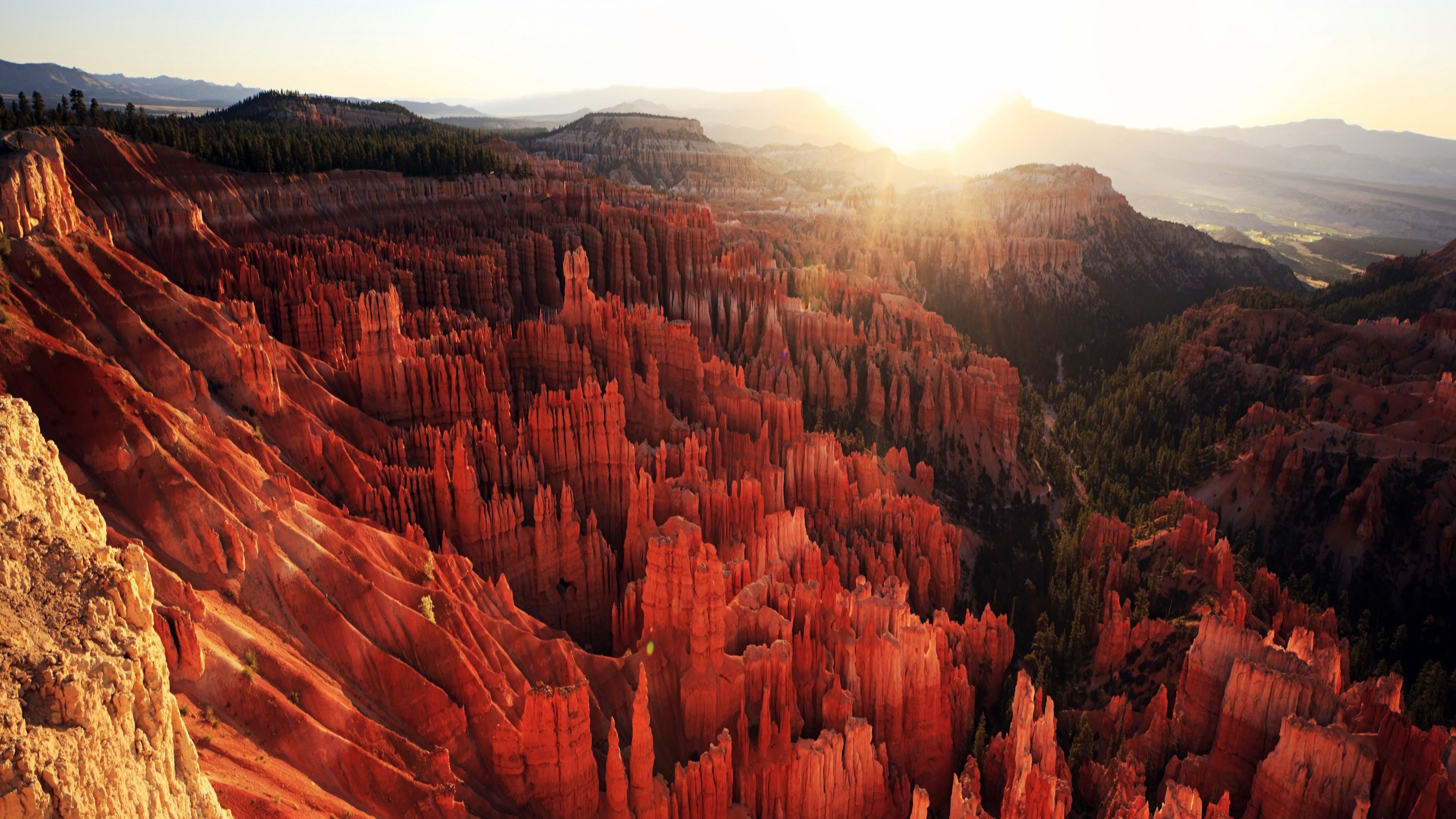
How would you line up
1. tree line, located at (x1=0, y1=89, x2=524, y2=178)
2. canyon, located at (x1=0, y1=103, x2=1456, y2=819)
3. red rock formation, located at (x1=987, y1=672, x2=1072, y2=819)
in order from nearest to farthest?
canyon, located at (x1=0, y1=103, x2=1456, y2=819) < red rock formation, located at (x1=987, y1=672, x2=1072, y2=819) < tree line, located at (x1=0, y1=89, x2=524, y2=178)

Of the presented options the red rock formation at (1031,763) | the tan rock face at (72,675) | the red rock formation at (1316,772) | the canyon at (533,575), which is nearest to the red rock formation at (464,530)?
the canyon at (533,575)

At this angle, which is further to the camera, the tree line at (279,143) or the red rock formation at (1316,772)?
the tree line at (279,143)

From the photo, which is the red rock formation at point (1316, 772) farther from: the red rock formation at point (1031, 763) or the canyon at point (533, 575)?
the red rock formation at point (1031, 763)

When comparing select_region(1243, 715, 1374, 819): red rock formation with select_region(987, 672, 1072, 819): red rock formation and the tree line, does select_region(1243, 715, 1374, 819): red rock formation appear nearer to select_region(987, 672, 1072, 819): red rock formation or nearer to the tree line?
select_region(987, 672, 1072, 819): red rock formation

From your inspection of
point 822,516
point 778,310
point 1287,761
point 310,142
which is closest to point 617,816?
point 1287,761

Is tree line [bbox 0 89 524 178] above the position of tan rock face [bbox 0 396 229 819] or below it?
above

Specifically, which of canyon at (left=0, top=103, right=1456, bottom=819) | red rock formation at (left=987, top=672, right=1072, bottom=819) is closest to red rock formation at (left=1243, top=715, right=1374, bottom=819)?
canyon at (left=0, top=103, right=1456, bottom=819)

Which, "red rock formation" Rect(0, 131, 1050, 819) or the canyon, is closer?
the canyon

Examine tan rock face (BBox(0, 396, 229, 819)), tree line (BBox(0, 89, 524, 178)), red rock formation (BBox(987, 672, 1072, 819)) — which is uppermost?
tree line (BBox(0, 89, 524, 178))

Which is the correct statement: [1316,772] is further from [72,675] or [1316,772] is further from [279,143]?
[279,143]
